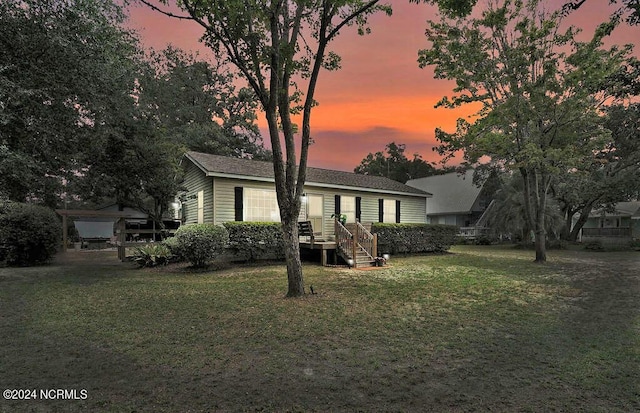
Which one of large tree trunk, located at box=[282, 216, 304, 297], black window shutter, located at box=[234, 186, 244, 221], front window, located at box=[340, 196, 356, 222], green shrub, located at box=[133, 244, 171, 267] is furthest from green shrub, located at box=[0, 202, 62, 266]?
front window, located at box=[340, 196, 356, 222]

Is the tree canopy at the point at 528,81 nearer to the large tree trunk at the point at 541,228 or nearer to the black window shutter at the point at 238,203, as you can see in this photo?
the large tree trunk at the point at 541,228

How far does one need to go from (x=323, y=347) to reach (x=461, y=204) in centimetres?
2781

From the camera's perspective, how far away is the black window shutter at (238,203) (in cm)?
1337

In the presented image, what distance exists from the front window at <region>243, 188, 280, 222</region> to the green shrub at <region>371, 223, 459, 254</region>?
4.47m

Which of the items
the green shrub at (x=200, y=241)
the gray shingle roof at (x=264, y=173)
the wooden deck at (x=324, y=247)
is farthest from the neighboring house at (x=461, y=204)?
the green shrub at (x=200, y=241)

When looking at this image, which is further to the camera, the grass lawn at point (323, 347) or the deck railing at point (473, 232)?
the deck railing at point (473, 232)

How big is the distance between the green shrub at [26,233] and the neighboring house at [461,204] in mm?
25839

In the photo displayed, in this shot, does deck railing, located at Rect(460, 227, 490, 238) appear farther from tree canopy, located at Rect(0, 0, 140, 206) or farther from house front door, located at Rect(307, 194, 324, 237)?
tree canopy, located at Rect(0, 0, 140, 206)

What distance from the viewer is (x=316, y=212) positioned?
52.0ft

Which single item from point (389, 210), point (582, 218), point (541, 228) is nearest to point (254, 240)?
point (389, 210)

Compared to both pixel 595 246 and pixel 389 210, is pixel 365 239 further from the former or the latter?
pixel 595 246

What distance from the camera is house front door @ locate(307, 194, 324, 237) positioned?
15.7 m

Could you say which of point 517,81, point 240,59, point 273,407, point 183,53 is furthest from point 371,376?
point 183,53

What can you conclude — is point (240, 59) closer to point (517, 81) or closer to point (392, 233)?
point (392, 233)
